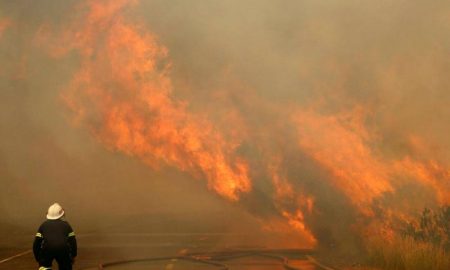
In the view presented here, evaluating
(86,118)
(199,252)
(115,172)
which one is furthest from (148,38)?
(115,172)

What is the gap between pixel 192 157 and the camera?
2241cm

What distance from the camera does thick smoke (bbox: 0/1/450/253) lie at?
19.8 m

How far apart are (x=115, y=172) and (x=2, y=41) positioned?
4617 centimetres

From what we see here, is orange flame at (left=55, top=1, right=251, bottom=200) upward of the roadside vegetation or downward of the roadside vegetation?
upward

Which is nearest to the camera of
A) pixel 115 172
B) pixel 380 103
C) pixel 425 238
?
pixel 425 238

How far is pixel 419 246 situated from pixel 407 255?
0.57 m

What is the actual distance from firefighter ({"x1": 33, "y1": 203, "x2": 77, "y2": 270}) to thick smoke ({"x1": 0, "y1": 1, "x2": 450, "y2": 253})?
10740mm

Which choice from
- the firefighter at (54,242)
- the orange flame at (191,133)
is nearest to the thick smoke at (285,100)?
the orange flame at (191,133)

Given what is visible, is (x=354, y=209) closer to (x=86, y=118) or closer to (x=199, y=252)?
(x=199, y=252)

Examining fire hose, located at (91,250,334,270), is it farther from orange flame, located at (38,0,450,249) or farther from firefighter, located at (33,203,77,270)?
firefighter, located at (33,203,77,270)

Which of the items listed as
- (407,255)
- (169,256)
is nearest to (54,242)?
(407,255)

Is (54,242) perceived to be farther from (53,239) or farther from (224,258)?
(224,258)

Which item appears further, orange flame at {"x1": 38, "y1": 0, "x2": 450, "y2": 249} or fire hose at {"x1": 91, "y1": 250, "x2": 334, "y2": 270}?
orange flame at {"x1": 38, "y1": 0, "x2": 450, "y2": 249}

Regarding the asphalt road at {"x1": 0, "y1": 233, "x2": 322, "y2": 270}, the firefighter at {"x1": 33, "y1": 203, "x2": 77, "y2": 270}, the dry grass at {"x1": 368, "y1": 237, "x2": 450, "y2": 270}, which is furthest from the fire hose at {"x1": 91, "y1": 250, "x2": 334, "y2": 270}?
the firefighter at {"x1": 33, "y1": 203, "x2": 77, "y2": 270}
